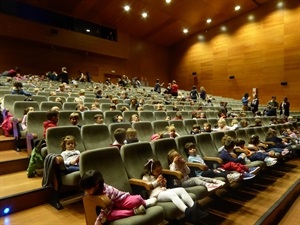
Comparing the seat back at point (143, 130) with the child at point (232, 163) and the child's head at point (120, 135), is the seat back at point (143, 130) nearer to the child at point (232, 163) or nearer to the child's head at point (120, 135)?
the child's head at point (120, 135)

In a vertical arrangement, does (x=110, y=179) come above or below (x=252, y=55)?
below

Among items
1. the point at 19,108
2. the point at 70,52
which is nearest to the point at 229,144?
the point at 19,108

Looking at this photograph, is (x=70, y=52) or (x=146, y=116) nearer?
(x=146, y=116)

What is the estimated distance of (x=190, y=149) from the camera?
179 centimetres

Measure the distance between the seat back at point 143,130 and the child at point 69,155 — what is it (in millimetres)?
784

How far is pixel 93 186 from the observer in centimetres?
103

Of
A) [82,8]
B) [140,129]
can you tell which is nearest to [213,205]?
[140,129]

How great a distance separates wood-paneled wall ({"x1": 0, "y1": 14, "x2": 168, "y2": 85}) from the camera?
6.89 m

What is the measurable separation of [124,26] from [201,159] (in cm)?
785

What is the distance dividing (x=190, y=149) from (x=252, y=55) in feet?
24.0

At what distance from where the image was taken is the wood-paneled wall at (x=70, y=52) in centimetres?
689

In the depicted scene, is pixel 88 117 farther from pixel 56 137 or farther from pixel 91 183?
pixel 91 183

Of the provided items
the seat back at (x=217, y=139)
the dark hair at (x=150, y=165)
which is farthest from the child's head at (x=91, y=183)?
the seat back at (x=217, y=139)

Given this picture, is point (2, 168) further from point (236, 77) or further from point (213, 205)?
point (236, 77)
